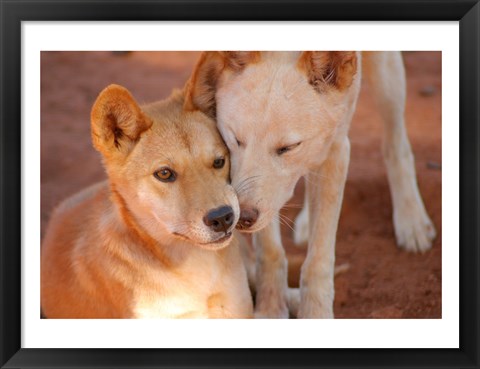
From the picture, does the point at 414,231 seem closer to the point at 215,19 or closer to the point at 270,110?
the point at 270,110

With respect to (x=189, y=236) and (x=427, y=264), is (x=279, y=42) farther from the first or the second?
(x=427, y=264)

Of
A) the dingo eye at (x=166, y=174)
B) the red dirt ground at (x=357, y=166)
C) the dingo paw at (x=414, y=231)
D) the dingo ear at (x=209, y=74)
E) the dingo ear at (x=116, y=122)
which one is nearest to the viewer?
the dingo ear at (x=116, y=122)

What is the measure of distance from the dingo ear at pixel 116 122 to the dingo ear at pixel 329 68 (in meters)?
0.70

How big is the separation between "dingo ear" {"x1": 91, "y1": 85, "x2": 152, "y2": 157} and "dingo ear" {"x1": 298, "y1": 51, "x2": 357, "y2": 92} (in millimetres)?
700

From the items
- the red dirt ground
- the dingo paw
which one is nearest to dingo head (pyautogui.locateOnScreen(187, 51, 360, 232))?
the red dirt ground

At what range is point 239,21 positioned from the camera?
128 inches

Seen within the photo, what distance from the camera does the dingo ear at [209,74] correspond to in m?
3.33

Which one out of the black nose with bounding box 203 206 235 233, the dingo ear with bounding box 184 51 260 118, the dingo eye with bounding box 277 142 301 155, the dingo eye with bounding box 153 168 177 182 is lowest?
the black nose with bounding box 203 206 235 233

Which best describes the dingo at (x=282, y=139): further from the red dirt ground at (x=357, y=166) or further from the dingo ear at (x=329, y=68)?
the red dirt ground at (x=357, y=166)

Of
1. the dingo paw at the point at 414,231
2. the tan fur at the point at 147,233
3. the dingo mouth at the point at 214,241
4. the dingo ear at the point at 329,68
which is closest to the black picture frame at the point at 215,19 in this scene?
the dingo ear at the point at 329,68

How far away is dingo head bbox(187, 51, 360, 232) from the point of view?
126 inches

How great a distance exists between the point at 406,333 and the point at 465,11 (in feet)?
4.48

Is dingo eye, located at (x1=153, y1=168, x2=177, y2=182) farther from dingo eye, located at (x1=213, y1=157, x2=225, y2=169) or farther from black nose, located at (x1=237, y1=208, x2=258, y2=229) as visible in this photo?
black nose, located at (x1=237, y1=208, x2=258, y2=229)

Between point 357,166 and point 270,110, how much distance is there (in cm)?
213
